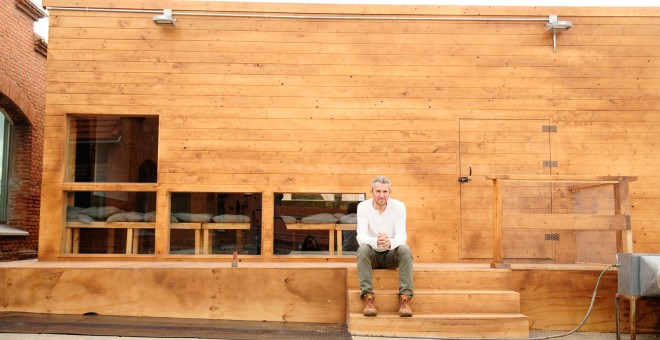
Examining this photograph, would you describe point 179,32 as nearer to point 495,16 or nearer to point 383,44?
point 383,44

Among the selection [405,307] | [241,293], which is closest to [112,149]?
[241,293]

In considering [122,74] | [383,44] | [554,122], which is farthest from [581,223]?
[122,74]

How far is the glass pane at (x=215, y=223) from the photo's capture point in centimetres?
732

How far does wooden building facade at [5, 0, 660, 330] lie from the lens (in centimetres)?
734

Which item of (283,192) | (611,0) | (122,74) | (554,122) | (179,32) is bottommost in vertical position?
(283,192)

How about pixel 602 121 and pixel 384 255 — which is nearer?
pixel 384 255

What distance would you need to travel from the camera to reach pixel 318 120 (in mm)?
7453

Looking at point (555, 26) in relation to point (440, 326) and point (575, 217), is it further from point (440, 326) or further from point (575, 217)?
point (440, 326)

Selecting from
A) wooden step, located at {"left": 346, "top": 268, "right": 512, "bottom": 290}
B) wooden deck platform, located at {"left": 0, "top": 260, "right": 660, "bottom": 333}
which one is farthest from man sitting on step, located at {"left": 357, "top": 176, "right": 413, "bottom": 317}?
wooden deck platform, located at {"left": 0, "top": 260, "right": 660, "bottom": 333}

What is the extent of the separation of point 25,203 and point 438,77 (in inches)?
299

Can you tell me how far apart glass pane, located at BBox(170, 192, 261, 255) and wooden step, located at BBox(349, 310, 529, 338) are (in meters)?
2.04

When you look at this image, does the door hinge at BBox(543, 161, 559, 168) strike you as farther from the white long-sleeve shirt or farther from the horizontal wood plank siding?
the white long-sleeve shirt

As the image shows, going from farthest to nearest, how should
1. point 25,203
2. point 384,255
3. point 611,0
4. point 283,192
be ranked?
point 25,203 < point 611,0 < point 283,192 < point 384,255

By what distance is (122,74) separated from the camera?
7477mm
